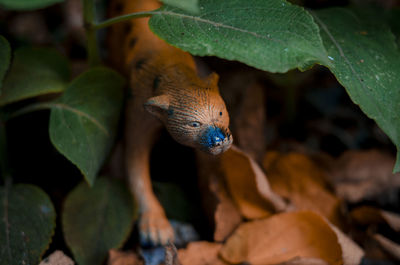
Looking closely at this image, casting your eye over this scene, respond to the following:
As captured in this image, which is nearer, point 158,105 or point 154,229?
point 158,105

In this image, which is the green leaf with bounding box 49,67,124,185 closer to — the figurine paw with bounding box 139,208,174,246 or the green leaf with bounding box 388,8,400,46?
the figurine paw with bounding box 139,208,174,246

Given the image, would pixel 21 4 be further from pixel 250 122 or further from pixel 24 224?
pixel 250 122

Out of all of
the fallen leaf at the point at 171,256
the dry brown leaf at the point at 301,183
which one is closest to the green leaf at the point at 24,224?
the fallen leaf at the point at 171,256

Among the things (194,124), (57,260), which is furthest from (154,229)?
(194,124)

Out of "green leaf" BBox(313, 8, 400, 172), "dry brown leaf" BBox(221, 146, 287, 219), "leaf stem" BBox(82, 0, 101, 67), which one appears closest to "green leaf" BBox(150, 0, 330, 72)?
"green leaf" BBox(313, 8, 400, 172)

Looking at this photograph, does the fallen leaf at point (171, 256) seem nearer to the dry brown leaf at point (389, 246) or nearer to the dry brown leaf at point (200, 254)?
the dry brown leaf at point (200, 254)
